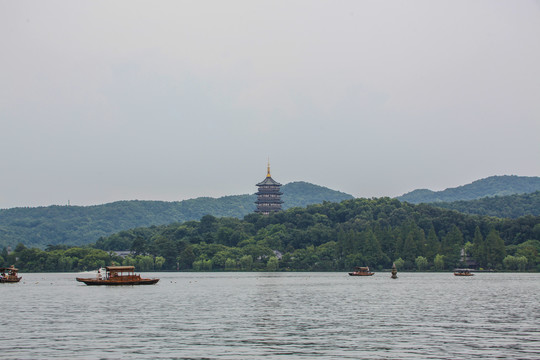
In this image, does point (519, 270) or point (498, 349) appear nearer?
point (498, 349)

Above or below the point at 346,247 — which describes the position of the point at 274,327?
below

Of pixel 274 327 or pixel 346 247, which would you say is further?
pixel 346 247

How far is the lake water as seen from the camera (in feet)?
112

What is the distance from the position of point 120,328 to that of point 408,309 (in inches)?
867

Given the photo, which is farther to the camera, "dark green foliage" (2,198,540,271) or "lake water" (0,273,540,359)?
"dark green foliage" (2,198,540,271)

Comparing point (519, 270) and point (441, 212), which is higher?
point (441, 212)

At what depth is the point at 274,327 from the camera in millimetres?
43969

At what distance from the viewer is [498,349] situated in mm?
34406

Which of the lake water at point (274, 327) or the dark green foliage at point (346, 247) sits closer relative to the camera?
the lake water at point (274, 327)

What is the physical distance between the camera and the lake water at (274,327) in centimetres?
3428

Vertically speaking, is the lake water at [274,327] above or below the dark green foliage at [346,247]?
below

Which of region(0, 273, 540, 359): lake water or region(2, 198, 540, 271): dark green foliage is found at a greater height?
region(2, 198, 540, 271): dark green foliage

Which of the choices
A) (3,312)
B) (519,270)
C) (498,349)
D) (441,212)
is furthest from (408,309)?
(441,212)

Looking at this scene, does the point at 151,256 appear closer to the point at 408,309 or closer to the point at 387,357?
the point at 408,309
